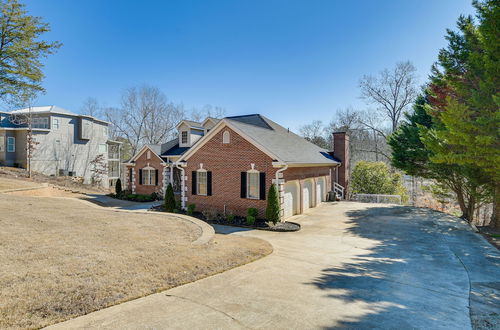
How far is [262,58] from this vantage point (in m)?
22.0

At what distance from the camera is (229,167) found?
648 inches

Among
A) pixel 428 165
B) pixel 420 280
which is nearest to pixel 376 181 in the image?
pixel 428 165

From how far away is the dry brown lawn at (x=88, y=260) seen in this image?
4.95m

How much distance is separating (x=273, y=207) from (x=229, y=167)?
12.6 ft

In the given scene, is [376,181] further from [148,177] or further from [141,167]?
Answer: [141,167]

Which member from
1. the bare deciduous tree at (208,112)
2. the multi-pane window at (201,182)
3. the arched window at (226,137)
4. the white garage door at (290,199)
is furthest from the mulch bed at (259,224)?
the bare deciduous tree at (208,112)

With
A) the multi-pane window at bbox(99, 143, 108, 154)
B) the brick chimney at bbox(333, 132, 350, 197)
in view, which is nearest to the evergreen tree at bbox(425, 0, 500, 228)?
the brick chimney at bbox(333, 132, 350, 197)

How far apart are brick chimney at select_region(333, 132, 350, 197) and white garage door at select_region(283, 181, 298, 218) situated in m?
10.5

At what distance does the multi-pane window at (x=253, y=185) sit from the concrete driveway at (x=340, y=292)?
14.7 ft

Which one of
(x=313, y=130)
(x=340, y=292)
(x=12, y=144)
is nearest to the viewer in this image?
(x=340, y=292)

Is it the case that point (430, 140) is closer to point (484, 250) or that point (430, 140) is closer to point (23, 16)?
point (484, 250)

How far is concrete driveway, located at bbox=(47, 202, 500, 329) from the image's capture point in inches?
194

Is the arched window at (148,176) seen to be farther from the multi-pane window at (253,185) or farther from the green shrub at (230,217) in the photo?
the multi-pane window at (253,185)

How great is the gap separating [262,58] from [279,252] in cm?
1682
